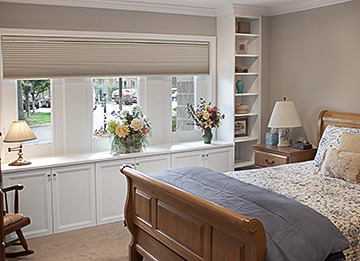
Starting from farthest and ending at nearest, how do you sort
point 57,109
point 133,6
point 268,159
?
→ point 268,159, point 133,6, point 57,109

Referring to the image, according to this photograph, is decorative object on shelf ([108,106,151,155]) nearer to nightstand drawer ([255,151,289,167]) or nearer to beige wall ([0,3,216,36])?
beige wall ([0,3,216,36])

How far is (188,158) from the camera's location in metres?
4.96

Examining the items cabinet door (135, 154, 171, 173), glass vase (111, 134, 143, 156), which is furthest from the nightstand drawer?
glass vase (111, 134, 143, 156)

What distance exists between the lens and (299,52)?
16.6 feet

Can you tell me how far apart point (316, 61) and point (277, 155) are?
1187mm

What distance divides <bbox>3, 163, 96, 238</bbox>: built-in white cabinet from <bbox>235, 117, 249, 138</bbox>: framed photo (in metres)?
2.01

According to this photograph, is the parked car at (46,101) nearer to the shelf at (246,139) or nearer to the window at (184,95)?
the window at (184,95)

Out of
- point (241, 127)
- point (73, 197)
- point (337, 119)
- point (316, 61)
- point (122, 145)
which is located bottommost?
point (73, 197)

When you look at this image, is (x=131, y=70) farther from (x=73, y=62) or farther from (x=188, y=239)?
(x=188, y=239)

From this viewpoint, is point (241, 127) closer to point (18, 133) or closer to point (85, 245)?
point (85, 245)

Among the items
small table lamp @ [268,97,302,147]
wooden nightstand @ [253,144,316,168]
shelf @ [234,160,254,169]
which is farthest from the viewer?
shelf @ [234,160,254,169]

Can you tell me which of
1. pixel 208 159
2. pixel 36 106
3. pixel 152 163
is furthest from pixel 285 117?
pixel 36 106

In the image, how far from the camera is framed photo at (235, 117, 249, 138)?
543cm

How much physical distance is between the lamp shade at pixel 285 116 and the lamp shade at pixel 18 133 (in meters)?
2.68
